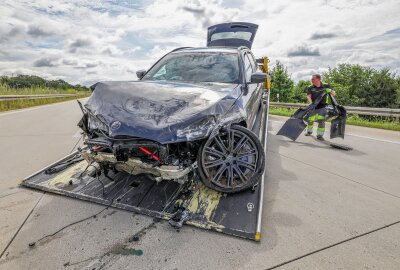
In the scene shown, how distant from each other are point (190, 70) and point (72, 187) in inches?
91.2

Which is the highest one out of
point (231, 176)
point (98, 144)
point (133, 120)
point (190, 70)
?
point (190, 70)

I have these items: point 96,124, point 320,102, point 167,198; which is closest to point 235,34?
point 320,102

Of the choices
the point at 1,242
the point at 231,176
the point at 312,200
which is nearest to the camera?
the point at 1,242

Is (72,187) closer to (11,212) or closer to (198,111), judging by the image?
(11,212)

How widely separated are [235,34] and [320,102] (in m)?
3.28

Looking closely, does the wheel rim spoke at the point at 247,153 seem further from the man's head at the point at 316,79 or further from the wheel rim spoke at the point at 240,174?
the man's head at the point at 316,79

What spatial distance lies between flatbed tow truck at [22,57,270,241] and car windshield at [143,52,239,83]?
5.07 feet

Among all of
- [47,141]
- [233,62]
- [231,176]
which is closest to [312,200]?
[231,176]

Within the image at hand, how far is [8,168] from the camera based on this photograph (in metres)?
4.02

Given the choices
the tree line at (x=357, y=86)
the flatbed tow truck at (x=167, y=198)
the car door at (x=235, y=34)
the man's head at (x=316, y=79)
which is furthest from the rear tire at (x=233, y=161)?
the tree line at (x=357, y=86)

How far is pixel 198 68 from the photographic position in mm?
4035

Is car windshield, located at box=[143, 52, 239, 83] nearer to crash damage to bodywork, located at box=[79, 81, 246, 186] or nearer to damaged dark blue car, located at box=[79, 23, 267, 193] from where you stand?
damaged dark blue car, located at box=[79, 23, 267, 193]

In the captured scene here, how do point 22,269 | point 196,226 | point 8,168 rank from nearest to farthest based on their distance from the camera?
point 22,269 → point 196,226 → point 8,168

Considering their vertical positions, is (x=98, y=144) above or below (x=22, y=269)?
above
